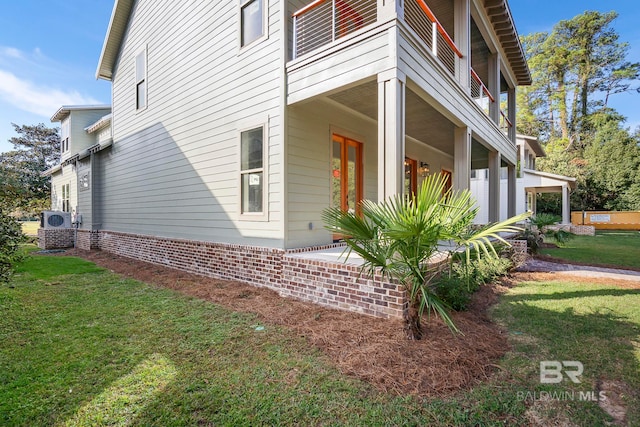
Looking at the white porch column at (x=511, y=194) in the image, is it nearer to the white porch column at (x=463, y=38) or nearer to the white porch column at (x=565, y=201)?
the white porch column at (x=463, y=38)

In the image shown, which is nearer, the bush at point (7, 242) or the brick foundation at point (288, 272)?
the bush at point (7, 242)

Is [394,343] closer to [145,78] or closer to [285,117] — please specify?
[285,117]

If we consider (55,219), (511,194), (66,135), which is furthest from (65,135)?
(511,194)

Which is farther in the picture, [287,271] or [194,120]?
[194,120]

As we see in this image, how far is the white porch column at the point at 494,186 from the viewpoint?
9.35 meters

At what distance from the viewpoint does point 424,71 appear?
486cm

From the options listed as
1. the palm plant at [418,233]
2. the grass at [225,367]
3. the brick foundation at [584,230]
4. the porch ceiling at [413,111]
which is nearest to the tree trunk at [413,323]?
the palm plant at [418,233]

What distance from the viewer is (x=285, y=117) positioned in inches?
210

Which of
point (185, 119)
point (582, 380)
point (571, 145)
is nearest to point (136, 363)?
point (582, 380)

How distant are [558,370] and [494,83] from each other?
8885 millimetres

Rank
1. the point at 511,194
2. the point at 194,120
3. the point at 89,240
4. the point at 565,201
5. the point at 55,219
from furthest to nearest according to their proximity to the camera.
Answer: the point at 565,201, the point at 55,219, the point at 89,240, the point at 511,194, the point at 194,120

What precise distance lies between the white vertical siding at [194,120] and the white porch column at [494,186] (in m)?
A: 7.19

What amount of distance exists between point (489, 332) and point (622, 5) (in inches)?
1524

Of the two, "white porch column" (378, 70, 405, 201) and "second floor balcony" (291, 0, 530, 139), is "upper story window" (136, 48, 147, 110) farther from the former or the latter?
"white porch column" (378, 70, 405, 201)
